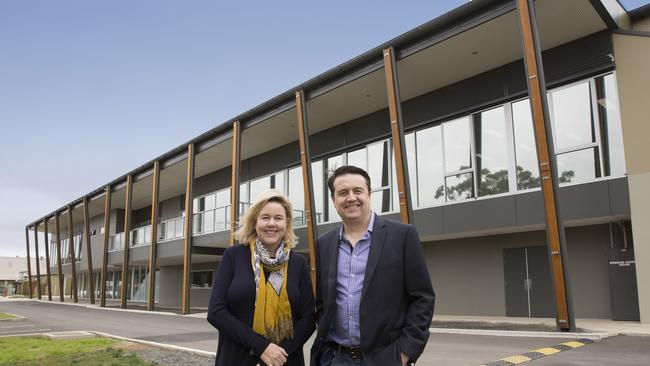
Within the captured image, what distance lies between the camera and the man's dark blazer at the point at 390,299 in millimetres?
2488

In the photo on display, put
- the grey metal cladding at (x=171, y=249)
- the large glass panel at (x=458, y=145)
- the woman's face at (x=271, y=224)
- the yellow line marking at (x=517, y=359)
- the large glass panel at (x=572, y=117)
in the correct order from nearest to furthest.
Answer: the woman's face at (x=271, y=224) < the yellow line marking at (x=517, y=359) < the large glass panel at (x=572, y=117) < the large glass panel at (x=458, y=145) < the grey metal cladding at (x=171, y=249)

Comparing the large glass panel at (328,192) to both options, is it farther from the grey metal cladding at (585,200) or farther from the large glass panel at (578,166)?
the grey metal cladding at (585,200)

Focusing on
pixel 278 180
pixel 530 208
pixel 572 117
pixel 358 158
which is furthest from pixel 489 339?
pixel 278 180

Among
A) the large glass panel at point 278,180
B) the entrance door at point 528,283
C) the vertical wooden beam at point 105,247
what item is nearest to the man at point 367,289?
the entrance door at point 528,283

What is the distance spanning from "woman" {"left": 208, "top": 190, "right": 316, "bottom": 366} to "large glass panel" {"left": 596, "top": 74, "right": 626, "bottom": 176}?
38.0ft

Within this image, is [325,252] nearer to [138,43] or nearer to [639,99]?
[639,99]

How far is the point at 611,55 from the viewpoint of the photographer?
→ 1271cm

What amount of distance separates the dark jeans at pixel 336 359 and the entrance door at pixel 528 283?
1303 cm

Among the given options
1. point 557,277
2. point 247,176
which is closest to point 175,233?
point 247,176

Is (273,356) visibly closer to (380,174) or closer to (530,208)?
(530,208)

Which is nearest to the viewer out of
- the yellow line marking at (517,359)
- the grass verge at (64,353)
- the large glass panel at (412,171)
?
the yellow line marking at (517,359)

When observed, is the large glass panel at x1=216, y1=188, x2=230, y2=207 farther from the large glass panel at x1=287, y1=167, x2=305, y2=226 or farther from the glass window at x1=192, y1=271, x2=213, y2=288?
the large glass panel at x1=287, y1=167, x2=305, y2=226

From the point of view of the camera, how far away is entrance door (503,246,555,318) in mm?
14195

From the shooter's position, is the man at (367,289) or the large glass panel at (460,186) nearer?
the man at (367,289)
